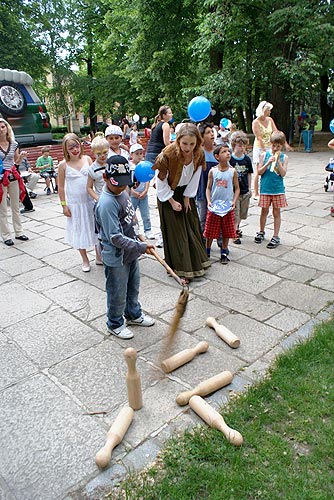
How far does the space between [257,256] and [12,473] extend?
12.8 feet

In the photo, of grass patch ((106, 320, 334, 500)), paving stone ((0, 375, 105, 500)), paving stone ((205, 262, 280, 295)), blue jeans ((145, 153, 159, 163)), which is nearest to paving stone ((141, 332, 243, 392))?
grass patch ((106, 320, 334, 500))

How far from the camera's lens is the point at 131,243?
3.21m

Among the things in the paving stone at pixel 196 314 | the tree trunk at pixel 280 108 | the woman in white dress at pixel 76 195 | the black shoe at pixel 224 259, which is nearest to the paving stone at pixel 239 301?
the paving stone at pixel 196 314

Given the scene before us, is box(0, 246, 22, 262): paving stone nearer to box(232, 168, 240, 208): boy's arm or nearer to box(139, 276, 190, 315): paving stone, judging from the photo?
box(139, 276, 190, 315): paving stone

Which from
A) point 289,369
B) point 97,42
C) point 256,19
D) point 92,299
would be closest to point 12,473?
point 289,369

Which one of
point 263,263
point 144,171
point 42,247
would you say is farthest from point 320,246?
point 42,247

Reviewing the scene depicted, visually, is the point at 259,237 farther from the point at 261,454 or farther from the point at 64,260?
the point at 261,454

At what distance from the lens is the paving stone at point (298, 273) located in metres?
4.67

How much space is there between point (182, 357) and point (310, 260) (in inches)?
108

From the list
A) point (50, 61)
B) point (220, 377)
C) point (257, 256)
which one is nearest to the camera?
point (220, 377)

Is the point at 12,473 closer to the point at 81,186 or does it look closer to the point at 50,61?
the point at 81,186

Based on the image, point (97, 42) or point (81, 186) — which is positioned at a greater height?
point (97, 42)

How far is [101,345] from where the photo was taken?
11.5 feet

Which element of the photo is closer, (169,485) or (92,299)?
(169,485)
